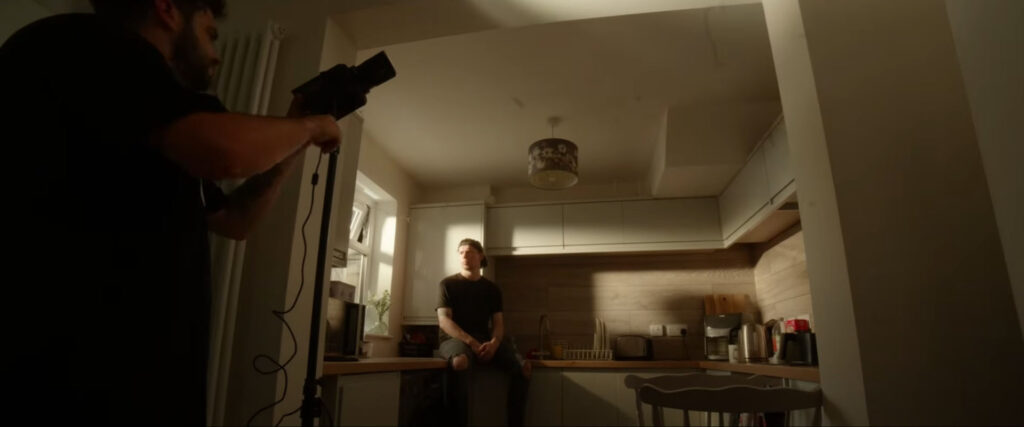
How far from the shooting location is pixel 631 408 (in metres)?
3.58

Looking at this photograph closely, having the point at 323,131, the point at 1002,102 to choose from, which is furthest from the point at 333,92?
the point at 1002,102

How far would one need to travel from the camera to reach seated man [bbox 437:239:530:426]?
3410 millimetres

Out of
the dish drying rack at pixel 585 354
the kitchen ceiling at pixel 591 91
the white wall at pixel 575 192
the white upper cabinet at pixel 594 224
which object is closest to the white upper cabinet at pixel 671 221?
the white upper cabinet at pixel 594 224

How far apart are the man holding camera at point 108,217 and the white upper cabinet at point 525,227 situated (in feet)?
12.0

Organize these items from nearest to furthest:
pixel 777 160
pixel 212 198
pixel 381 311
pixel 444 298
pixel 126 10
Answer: pixel 126 10, pixel 212 198, pixel 777 160, pixel 444 298, pixel 381 311

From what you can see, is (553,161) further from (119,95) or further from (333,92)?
(119,95)

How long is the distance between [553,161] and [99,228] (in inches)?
99.7

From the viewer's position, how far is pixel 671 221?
163 inches

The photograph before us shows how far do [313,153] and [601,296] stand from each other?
10.7 ft

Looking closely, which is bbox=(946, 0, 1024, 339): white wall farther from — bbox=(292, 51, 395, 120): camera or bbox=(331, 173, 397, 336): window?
bbox=(331, 173, 397, 336): window

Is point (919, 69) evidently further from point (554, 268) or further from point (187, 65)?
point (554, 268)

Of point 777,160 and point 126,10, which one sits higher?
point 777,160

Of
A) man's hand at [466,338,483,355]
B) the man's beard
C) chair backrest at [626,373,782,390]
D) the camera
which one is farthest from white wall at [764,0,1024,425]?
man's hand at [466,338,483,355]

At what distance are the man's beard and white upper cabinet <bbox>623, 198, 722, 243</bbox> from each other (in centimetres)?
362
